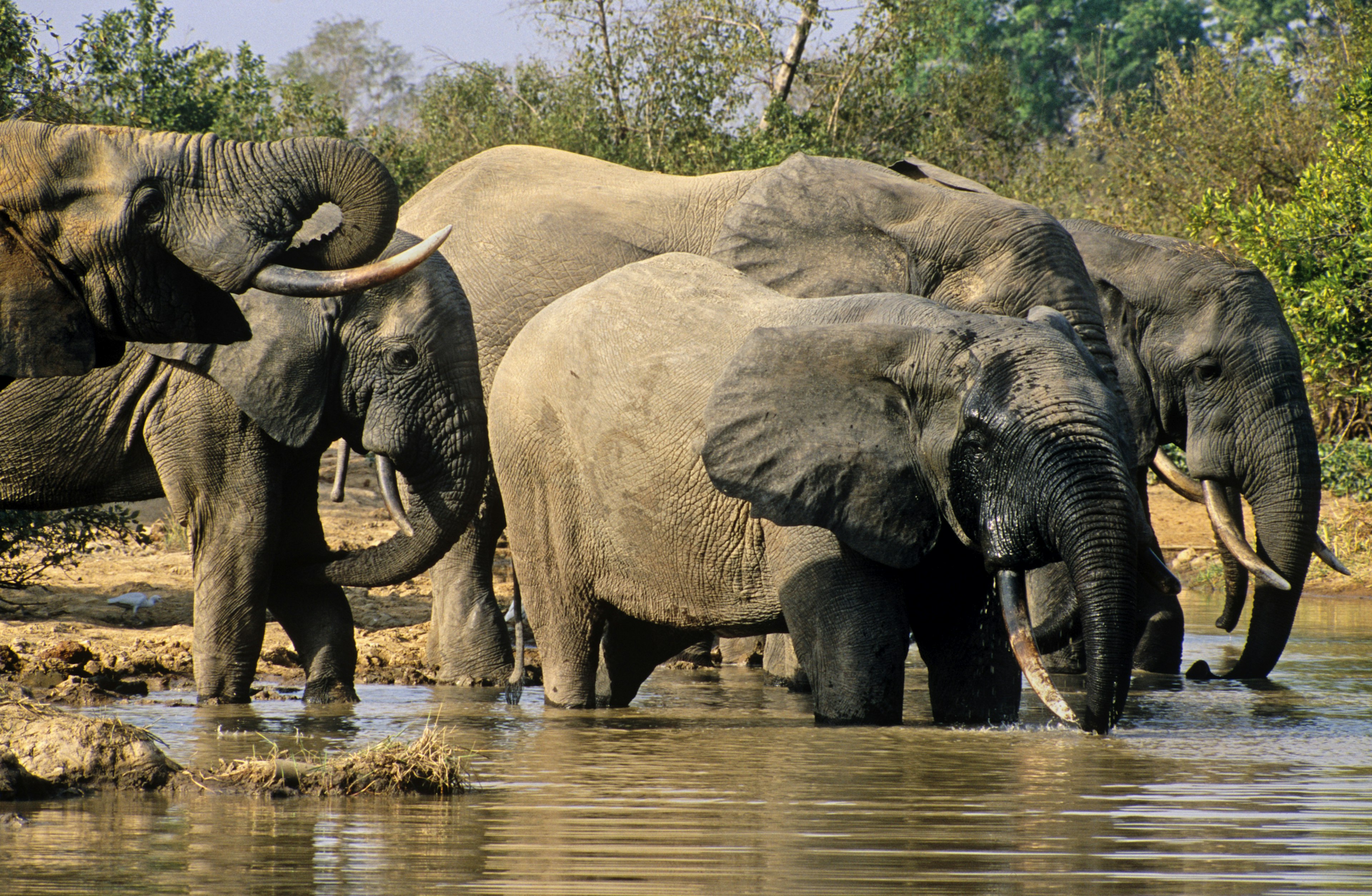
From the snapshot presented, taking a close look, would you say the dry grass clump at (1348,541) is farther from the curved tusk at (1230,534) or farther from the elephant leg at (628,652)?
the elephant leg at (628,652)

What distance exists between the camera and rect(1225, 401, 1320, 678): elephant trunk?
888cm

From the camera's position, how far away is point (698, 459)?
6.84m

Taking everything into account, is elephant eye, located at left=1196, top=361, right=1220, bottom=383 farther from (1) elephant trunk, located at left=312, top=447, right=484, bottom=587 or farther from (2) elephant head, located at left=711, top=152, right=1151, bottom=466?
(1) elephant trunk, located at left=312, top=447, right=484, bottom=587

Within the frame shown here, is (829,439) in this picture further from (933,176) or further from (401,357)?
(933,176)

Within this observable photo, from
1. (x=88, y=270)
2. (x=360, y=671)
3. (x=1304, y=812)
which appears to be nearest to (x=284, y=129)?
(x=360, y=671)

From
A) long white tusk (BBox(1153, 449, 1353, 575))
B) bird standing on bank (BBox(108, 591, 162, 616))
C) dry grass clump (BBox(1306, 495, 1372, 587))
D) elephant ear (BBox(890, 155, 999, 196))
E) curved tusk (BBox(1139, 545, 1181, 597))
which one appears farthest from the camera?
dry grass clump (BBox(1306, 495, 1372, 587))

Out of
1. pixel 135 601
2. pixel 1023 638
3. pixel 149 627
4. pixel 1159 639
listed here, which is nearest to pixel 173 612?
pixel 135 601

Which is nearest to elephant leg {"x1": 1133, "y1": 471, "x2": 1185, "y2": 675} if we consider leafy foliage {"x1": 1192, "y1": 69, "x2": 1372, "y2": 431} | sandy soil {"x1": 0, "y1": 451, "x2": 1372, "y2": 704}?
sandy soil {"x1": 0, "y1": 451, "x2": 1372, "y2": 704}

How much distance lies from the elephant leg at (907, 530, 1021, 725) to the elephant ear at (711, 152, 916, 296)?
227 cm

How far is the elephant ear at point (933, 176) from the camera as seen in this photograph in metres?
9.25

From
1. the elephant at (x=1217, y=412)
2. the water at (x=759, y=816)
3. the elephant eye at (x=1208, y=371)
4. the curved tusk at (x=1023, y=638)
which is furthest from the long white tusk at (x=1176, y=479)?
the curved tusk at (x=1023, y=638)

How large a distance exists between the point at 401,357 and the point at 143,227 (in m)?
2.91

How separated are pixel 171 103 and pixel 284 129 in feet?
5.76

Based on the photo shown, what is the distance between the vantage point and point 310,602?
8.27 metres
